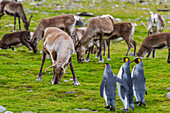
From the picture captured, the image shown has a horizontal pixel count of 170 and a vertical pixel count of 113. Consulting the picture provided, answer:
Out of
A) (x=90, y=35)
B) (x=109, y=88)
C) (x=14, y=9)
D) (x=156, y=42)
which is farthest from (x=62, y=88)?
(x=14, y=9)

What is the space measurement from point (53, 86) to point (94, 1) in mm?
49967

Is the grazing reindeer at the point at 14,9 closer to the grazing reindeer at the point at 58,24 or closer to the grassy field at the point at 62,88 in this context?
the grazing reindeer at the point at 58,24

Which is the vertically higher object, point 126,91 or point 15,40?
point 126,91

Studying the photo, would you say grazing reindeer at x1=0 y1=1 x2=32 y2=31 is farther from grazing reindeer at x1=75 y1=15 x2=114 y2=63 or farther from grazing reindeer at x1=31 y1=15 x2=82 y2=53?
grazing reindeer at x1=75 y1=15 x2=114 y2=63

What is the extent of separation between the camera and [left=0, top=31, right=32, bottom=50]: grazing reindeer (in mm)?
21250

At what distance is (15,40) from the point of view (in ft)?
69.7

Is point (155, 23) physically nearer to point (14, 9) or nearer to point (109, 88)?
point (14, 9)

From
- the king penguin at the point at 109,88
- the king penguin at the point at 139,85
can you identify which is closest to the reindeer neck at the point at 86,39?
the king penguin at the point at 139,85

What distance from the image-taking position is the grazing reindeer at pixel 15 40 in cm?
2125

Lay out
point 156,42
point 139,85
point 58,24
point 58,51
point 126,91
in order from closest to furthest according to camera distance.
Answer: point 126,91
point 139,85
point 58,51
point 156,42
point 58,24

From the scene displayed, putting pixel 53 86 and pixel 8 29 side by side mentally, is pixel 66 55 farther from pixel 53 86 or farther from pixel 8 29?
pixel 8 29

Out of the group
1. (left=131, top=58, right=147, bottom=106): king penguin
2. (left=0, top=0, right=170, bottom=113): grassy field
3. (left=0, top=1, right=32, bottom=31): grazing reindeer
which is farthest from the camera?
(left=0, top=1, right=32, bottom=31): grazing reindeer

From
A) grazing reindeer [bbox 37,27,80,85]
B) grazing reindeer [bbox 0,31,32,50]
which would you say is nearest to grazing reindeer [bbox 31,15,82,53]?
grazing reindeer [bbox 0,31,32,50]

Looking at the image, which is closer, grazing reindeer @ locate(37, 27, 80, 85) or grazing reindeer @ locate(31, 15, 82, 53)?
grazing reindeer @ locate(37, 27, 80, 85)
